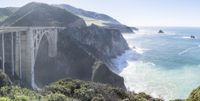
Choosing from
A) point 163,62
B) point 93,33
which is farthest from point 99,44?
point 163,62

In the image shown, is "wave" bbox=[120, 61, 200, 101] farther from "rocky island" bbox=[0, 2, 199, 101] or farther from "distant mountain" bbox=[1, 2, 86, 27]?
"distant mountain" bbox=[1, 2, 86, 27]

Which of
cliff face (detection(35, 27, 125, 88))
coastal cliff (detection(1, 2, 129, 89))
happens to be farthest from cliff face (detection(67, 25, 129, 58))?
cliff face (detection(35, 27, 125, 88))

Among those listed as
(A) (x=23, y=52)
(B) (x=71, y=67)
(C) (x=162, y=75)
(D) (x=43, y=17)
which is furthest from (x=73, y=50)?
(D) (x=43, y=17)

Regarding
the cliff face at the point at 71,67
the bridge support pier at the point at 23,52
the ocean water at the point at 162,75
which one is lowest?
the ocean water at the point at 162,75

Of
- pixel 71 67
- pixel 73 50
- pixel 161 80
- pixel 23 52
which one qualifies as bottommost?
pixel 161 80

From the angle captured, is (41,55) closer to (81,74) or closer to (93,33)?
(81,74)

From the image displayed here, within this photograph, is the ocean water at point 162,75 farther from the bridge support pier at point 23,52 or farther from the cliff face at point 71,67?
the bridge support pier at point 23,52

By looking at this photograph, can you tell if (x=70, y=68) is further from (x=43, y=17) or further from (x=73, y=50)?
(x=43, y=17)

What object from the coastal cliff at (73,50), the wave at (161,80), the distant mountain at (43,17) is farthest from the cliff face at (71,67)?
the distant mountain at (43,17)
